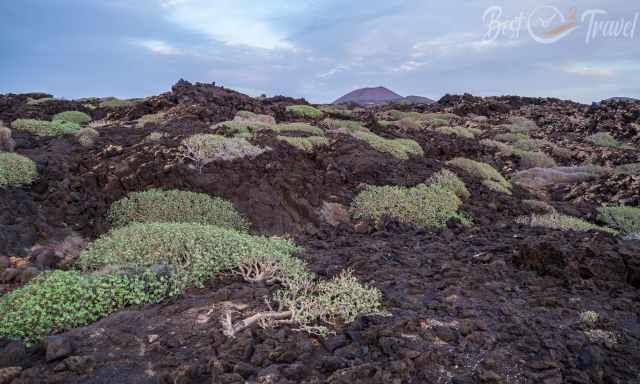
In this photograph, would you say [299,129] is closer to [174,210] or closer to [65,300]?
[174,210]

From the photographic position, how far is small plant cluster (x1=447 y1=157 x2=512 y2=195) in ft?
37.3

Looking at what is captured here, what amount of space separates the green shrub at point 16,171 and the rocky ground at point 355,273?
21cm

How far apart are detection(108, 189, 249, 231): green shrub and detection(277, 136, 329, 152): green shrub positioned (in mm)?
2697

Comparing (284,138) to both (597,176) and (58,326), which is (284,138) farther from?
(597,176)

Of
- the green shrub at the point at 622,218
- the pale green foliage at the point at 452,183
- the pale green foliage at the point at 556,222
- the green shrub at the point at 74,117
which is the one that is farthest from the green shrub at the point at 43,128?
the green shrub at the point at 622,218

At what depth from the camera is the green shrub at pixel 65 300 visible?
166 inches

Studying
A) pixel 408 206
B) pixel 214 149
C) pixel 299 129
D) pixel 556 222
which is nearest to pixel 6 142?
pixel 214 149

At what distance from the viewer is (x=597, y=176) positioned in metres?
14.1

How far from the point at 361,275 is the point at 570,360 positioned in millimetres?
2291

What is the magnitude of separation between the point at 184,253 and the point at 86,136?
8.30 m

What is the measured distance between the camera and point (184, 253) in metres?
5.50

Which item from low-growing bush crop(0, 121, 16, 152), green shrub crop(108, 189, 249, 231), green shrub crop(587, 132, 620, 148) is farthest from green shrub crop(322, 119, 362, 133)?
green shrub crop(587, 132, 620, 148)

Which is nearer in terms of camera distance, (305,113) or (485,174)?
(485,174)

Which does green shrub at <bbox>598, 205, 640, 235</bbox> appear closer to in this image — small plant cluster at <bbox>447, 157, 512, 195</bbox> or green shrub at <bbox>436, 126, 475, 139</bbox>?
small plant cluster at <bbox>447, 157, 512, 195</bbox>
